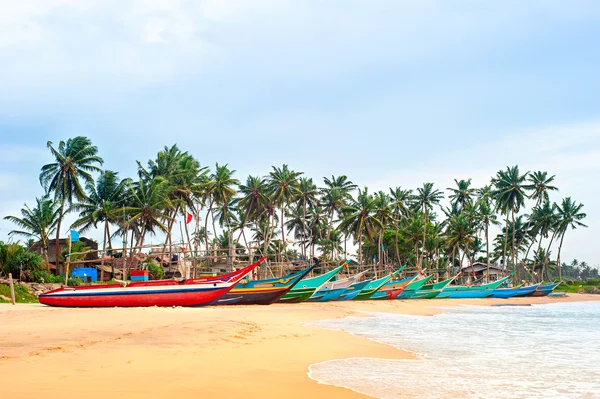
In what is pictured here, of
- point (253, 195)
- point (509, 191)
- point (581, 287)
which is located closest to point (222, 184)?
point (253, 195)

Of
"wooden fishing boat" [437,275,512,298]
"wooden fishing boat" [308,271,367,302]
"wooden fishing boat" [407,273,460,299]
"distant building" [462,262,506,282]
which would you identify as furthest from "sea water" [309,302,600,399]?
"distant building" [462,262,506,282]

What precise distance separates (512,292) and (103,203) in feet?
141

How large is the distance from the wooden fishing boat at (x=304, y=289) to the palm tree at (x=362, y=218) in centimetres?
2822

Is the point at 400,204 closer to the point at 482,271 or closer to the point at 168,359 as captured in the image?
the point at 482,271

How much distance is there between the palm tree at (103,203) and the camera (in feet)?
151

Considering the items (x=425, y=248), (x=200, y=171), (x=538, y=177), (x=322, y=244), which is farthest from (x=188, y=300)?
(x=538, y=177)

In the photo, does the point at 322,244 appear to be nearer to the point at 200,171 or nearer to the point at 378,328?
the point at 200,171

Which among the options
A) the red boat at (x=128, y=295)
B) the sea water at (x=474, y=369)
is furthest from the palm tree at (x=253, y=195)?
the sea water at (x=474, y=369)

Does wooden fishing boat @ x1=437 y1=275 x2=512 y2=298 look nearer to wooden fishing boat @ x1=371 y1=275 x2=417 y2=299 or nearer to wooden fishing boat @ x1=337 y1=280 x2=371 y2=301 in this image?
wooden fishing boat @ x1=371 y1=275 x2=417 y2=299

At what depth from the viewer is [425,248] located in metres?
72.6

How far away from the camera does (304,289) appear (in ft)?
104

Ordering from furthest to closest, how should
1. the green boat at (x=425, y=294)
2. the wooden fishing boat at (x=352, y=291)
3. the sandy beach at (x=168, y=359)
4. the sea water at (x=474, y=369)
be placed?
the green boat at (x=425, y=294) < the wooden fishing boat at (x=352, y=291) < the sea water at (x=474, y=369) < the sandy beach at (x=168, y=359)

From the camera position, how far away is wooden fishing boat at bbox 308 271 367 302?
35.3 metres

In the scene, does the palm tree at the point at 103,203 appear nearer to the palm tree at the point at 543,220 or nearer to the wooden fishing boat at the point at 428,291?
the wooden fishing boat at the point at 428,291
